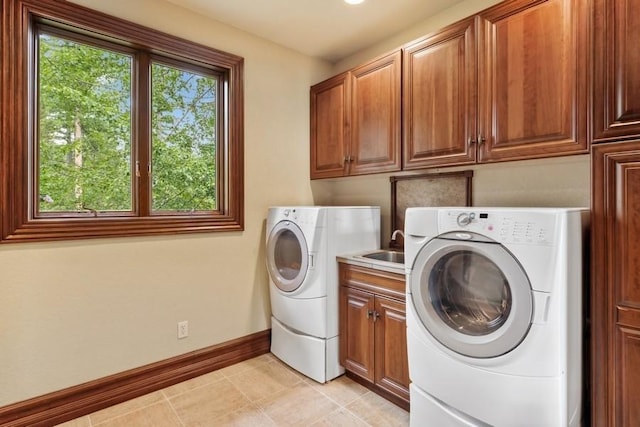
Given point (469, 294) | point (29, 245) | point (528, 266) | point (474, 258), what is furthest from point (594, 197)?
point (29, 245)

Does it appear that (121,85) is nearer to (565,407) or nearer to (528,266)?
(528,266)

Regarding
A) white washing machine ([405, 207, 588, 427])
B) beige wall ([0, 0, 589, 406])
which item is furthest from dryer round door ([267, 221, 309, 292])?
white washing machine ([405, 207, 588, 427])

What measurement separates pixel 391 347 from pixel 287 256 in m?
0.99

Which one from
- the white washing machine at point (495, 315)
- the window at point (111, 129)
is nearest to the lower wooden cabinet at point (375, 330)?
the white washing machine at point (495, 315)

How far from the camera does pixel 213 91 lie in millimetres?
2598

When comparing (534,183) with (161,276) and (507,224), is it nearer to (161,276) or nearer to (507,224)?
(507,224)

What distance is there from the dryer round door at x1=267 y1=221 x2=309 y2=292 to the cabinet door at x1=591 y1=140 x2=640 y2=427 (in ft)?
5.06

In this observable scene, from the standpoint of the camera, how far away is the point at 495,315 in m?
1.42

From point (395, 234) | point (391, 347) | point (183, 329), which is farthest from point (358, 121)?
point (183, 329)

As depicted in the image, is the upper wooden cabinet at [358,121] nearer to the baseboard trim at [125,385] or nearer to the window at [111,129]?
the window at [111,129]

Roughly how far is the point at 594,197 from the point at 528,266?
391 millimetres

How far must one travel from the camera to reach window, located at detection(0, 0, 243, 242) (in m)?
1.77

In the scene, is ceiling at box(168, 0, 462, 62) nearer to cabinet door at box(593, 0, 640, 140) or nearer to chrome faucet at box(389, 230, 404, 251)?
cabinet door at box(593, 0, 640, 140)

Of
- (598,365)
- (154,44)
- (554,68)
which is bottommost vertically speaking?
(598,365)
